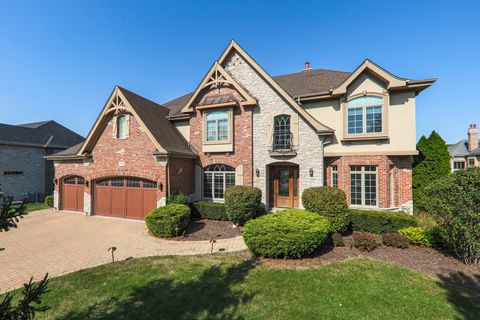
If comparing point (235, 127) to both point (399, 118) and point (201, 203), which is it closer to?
point (201, 203)

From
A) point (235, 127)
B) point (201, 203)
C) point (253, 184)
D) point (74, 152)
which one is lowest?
point (201, 203)

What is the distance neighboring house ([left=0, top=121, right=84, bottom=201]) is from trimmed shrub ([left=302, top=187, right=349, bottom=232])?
27.1 metres

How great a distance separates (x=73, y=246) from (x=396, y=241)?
43.9ft

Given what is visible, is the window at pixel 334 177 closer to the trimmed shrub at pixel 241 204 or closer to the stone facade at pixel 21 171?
the trimmed shrub at pixel 241 204

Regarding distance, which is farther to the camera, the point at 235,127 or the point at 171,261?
the point at 235,127

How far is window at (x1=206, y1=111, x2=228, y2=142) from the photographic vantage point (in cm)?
1420

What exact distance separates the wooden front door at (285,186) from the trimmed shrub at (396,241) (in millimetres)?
5359

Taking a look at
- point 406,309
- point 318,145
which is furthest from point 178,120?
point 406,309

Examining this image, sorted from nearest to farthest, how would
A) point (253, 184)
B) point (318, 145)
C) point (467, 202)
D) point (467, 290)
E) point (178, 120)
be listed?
point (467, 290) < point (467, 202) < point (318, 145) < point (253, 184) < point (178, 120)

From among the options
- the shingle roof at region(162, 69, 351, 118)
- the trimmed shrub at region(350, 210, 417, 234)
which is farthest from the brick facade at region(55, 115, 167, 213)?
the trimmed shrub at region(350, 210, 417, 234)

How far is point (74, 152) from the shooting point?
16.1m

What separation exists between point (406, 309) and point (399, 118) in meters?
9.90

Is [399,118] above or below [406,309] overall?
above

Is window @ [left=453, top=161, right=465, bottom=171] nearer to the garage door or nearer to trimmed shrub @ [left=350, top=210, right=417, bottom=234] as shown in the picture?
trimmed shrub @ [left=350, top=210, right=417, bottom=234]
